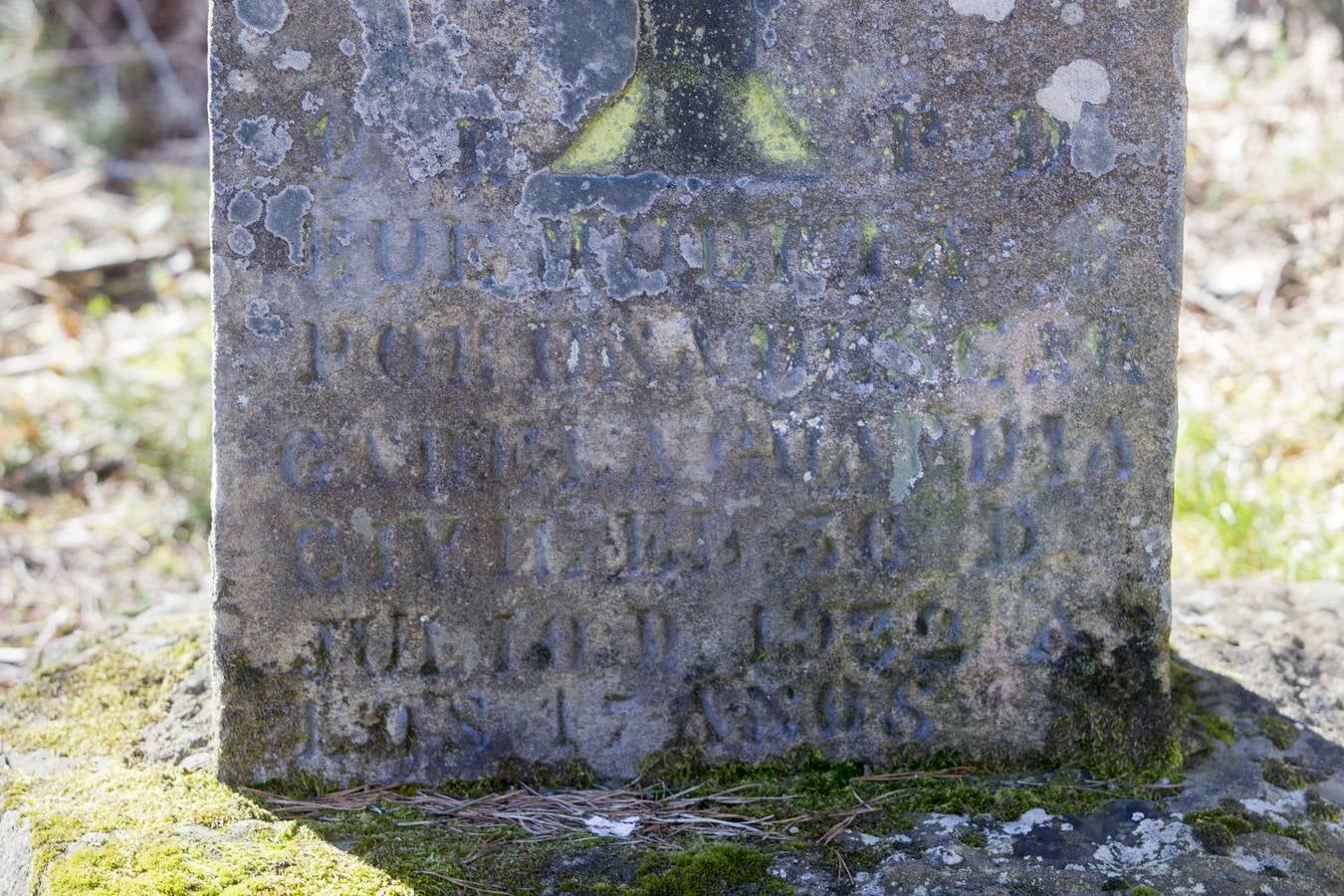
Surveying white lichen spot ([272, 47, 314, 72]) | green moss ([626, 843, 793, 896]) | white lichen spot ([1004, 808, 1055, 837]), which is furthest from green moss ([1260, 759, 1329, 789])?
white lichen spot ([272, 47, 314, 72])

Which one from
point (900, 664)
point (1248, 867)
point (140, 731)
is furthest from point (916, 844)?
point (140, 731)

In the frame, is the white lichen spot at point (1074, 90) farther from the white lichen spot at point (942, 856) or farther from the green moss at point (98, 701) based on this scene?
the green moss at point (98, 701)

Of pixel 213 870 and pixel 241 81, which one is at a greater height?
pixel 241 81

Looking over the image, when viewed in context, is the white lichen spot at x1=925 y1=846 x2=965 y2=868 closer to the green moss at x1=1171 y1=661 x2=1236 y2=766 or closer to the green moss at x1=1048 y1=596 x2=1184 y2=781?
the green moss at x1=1048 y1=596 x2=1184 y2=781

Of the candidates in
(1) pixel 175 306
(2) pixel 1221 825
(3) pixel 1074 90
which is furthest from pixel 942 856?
(1) pixel 175 306

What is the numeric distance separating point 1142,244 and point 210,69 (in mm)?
1528

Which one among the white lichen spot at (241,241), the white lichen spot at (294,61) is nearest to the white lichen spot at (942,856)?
the white lichen spot at (241,241)

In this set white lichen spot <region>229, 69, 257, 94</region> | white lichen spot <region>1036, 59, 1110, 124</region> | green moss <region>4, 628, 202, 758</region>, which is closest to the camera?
white lichen spot <region>229, 69, 257, 94</region>

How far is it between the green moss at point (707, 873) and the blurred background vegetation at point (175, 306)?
172cm

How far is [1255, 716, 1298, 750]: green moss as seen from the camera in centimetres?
255

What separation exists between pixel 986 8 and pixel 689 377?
756 millimetres

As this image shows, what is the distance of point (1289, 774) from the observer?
244 cm

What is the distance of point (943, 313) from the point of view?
91.0 inches

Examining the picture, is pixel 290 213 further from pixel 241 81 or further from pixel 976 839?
pixel 976 839
